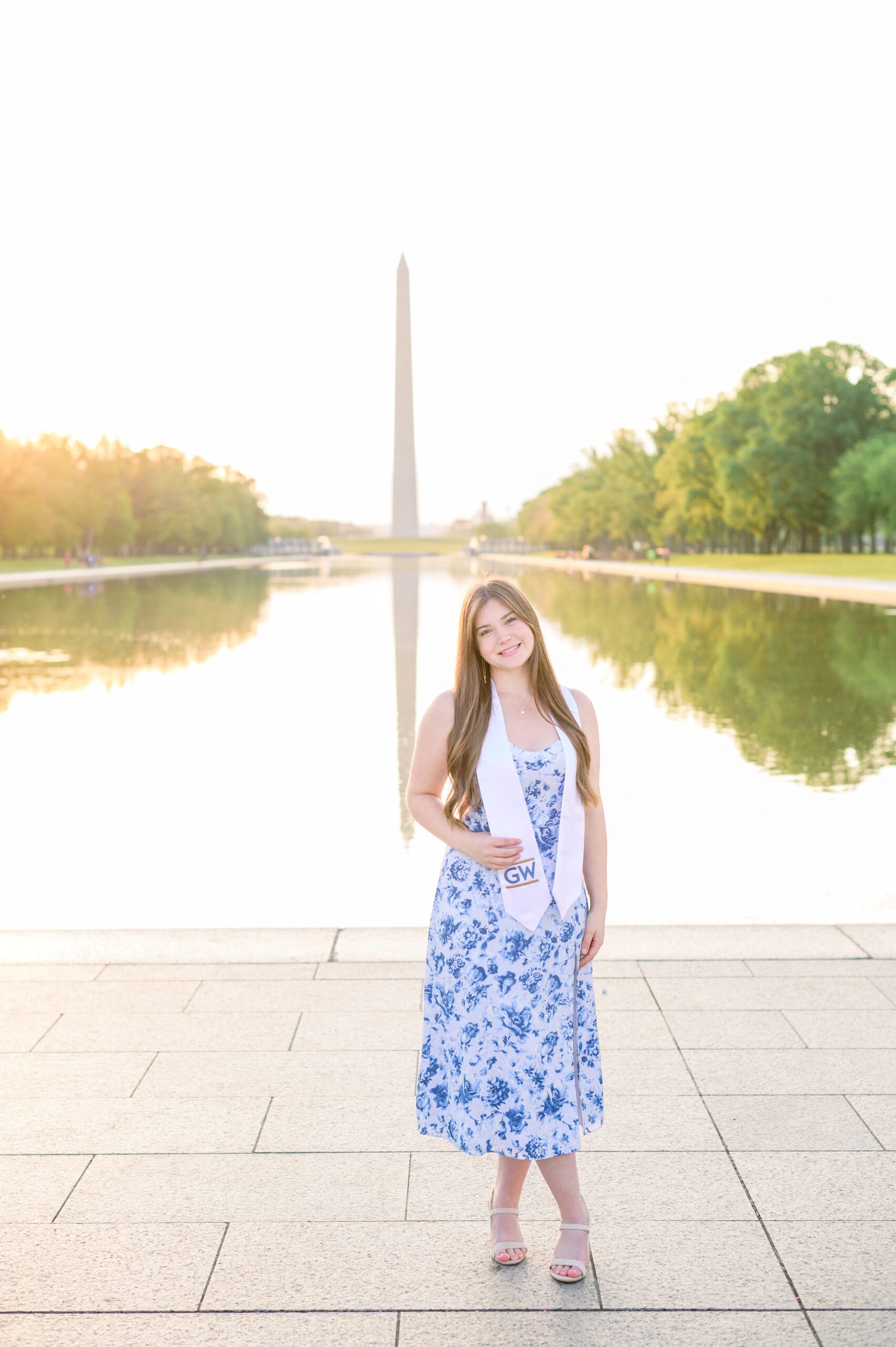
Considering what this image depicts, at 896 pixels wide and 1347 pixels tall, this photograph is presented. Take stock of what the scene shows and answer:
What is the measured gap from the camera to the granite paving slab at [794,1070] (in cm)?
386

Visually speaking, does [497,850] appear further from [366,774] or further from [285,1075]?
[366,774]

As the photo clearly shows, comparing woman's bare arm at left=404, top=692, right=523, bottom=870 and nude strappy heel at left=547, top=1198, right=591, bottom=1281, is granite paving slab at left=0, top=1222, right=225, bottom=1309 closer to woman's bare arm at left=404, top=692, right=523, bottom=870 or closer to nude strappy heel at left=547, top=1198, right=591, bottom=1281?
nude strappy heel at left=547, top=1198, right=591, bottom=1281

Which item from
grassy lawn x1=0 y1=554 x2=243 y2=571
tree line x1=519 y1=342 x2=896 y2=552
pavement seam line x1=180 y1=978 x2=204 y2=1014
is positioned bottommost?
grassy lawn x1=0 y1=554 x2=243 y2=571

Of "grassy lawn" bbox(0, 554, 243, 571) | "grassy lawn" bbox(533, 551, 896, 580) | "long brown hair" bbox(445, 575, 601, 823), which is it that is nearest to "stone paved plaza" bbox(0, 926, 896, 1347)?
"long brown hair" bbox(445, 575, 601, 823)

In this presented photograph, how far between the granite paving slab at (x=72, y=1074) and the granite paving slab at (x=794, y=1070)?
1.76 m

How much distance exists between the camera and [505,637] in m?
2.98

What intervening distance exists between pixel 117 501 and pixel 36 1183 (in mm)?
85773

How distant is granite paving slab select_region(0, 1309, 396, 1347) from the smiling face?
147 centimetres

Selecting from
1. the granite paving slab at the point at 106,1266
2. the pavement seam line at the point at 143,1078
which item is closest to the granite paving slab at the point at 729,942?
the pavement seam line at the point at 143,1078

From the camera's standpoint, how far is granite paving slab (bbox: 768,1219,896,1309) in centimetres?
285

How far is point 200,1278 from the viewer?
2.96 meters

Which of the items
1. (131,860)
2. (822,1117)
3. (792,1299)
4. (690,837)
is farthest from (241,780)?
(792,1299)

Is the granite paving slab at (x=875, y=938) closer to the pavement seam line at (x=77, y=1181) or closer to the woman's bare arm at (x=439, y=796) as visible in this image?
the woman's bare arm at (x=439, y=796)

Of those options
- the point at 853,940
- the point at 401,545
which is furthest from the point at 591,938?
the point at 401,545
